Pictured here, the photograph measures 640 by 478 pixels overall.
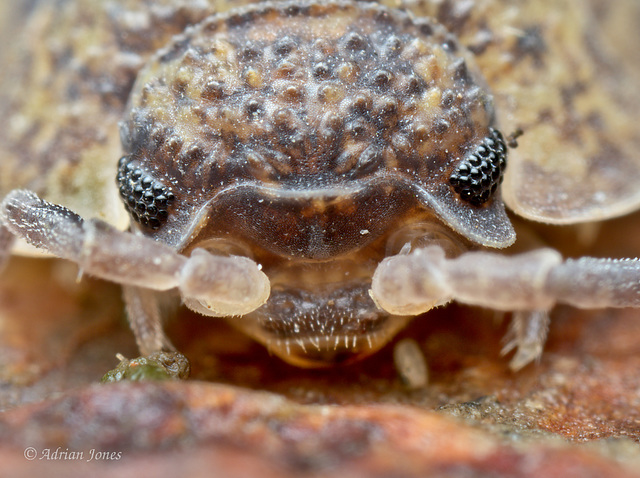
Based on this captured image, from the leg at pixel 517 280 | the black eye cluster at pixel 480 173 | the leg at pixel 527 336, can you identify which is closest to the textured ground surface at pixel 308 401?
the leg at pixel 527 336

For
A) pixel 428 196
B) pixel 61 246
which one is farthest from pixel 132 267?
pixel 428 196

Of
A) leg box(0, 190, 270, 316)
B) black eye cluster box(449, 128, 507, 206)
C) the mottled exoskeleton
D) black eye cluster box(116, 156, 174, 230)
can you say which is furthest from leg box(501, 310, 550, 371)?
black eye cluster box(116, 156, 174, 230)

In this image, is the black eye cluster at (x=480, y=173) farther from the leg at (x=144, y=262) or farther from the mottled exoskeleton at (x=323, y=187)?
the leg at (x=144, y=262)

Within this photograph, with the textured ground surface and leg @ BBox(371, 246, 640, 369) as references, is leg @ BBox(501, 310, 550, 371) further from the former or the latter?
leg @ BBox(371, 246, 640, 369)

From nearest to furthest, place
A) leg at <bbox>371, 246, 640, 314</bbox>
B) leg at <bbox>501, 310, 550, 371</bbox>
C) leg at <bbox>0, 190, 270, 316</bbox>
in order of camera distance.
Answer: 1. leg at <bbox>371, 246, 640, 314</bbox>
2. leg at <bbox>0, 190, 270, 316</bbox>
3. leg at <bbox>501, 310, 550, 371</bbox>

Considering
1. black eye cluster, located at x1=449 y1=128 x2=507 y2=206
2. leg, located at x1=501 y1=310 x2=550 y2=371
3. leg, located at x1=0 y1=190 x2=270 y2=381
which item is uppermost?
black eye cluster, located at x1=449 y1=128 x2=507 y2=206

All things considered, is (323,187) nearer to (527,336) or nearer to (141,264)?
(141,264)
